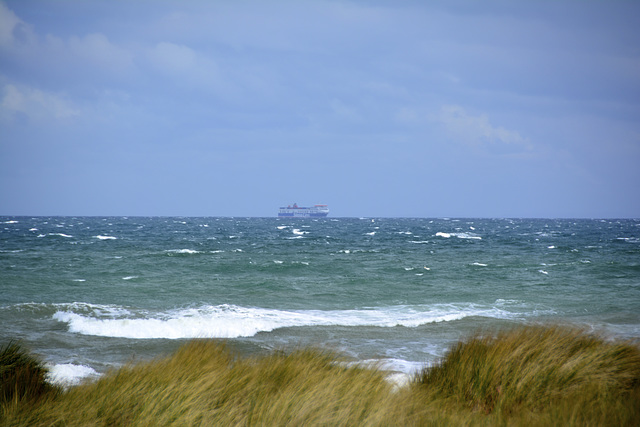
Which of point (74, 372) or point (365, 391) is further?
point (74, 372)

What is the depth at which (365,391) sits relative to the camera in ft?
15.1

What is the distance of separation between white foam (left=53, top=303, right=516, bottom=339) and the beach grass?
5535 millimetres

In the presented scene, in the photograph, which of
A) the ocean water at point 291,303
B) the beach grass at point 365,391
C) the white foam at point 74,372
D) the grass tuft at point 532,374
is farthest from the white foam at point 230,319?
the grass tuft at point 532,374

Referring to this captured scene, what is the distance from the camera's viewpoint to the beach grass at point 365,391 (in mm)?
3971

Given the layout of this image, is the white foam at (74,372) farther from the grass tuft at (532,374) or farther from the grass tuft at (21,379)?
the grass tuft at (532,374)

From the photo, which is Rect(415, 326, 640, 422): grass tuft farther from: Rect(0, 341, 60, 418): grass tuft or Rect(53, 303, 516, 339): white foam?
Rect(53, 303, 516, 339): white foam

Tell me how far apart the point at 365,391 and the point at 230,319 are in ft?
26.2

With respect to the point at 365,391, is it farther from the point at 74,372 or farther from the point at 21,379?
the point at 74,372

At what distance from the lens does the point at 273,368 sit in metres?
5.14

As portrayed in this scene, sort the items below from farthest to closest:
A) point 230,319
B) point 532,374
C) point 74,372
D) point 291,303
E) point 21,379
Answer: point 291,303
point 230,319
point 74,372
point 532,374
point 21,379

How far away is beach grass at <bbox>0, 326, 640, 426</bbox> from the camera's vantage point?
13.0 ft

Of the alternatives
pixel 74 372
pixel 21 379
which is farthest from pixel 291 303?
pixel 21 379

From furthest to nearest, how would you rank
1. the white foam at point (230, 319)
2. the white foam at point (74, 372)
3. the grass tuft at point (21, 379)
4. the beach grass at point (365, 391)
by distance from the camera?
the white foam at point (230, 319), the white foam at point (74, 372), the grass tuft at point (21, 379), the beach grass at point (365, 391)

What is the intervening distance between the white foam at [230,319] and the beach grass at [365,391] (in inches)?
218
